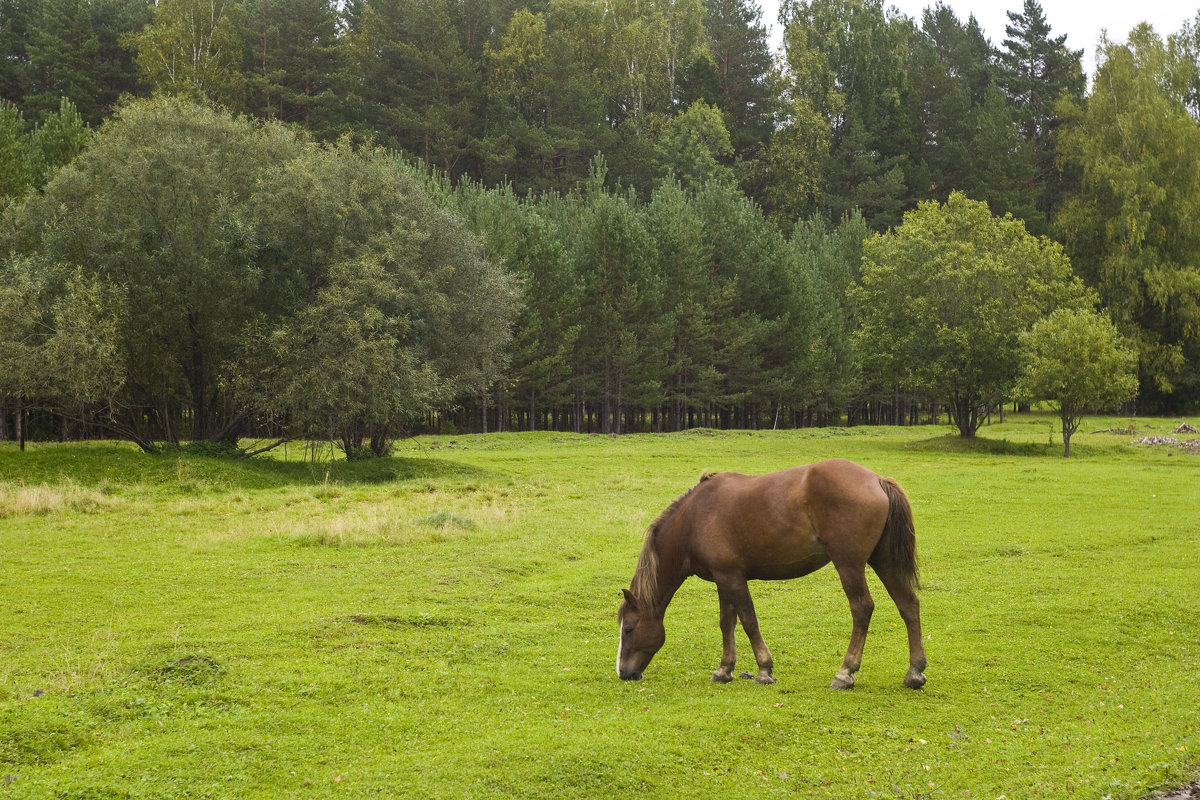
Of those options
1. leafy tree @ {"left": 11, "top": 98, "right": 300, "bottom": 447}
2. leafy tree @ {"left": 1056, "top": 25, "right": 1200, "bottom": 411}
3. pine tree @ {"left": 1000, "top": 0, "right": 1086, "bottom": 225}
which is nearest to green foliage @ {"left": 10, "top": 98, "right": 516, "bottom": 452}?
leafy tree @ {"left": 11, "top": 98, "right": 300, "bottom": 447}

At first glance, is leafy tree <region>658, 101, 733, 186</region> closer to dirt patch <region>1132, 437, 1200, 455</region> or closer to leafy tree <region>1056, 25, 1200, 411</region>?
leafy tree <region>1056, 25, 1200, 411</region>

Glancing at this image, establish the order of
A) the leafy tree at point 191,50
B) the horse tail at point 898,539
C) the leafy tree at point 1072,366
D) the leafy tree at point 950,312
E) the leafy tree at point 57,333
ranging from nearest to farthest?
the horse tail at point 898,539
the leafy tree at point 57,333
the leafy tree at point 1072,366
the leafy tree at point 950,312
the leafy tree at point 191,50

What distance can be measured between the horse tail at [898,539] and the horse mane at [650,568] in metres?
2.00

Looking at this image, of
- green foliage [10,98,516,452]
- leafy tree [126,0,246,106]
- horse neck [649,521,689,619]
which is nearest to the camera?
horse neck [649,521,689,619]

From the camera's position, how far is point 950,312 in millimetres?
45844

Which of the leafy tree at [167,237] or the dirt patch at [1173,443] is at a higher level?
the leafy tree at [167,237]

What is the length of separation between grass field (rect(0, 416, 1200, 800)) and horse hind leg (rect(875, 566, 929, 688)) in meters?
0.22

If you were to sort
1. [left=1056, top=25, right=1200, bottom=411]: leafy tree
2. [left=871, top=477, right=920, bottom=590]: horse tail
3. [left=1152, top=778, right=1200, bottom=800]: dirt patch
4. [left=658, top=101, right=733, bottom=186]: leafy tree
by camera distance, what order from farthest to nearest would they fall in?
[left=658, top=101, right=733, bottom=186]: leafy tree, [left=1056, top=25, right=1200, bottom=411]: leafy tree, [left=871, top=477, right=920, bottom=590]: horse tail, [left=1152, top=778, right=1200, bottom=800]: dirt patch

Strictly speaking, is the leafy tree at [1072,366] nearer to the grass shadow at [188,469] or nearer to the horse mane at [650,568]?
the grass shadow at [188,469]

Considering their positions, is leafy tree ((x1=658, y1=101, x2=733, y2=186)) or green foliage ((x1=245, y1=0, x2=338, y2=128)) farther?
leafy tree ((x1=658, y1=101, x2=733, y2=186))

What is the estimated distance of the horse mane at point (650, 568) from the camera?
1027cm

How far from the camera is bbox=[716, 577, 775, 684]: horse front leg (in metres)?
10.1

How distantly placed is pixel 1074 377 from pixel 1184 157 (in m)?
33.0

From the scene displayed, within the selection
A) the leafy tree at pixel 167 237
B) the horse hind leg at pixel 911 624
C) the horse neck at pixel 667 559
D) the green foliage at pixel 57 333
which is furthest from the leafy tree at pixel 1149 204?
the horse neck at pixel 667 559
